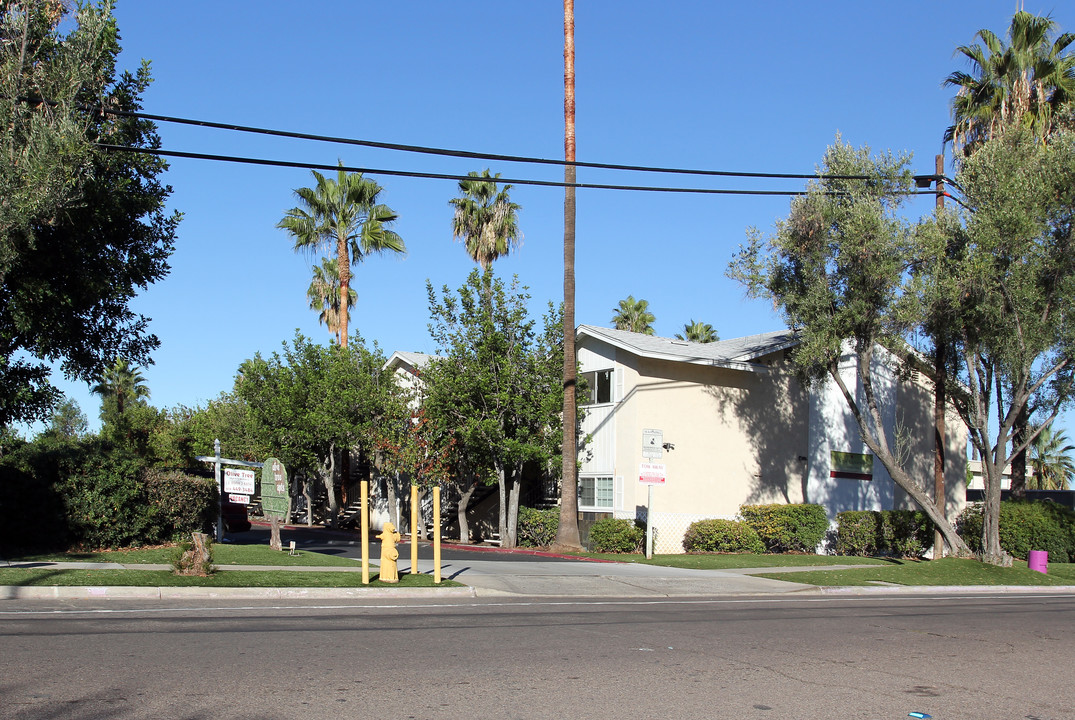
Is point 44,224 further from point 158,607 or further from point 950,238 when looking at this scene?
point 950,238

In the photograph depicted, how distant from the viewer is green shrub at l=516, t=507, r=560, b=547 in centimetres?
2597

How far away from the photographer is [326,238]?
3419 cm

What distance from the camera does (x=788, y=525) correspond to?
Result: 26453 mm

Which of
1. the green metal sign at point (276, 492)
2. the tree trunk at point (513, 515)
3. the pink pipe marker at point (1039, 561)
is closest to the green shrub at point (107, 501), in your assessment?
the green metal sign at point (276, 492)

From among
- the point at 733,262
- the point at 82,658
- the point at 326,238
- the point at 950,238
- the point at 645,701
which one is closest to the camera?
the point at 645,701

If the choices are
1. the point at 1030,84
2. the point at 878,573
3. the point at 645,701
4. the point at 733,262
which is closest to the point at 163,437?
the point at 733,262

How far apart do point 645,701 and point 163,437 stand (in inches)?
1758

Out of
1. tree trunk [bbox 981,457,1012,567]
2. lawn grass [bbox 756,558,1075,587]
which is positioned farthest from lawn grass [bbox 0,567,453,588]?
tree trunk [bbox 981,457,1012,567]

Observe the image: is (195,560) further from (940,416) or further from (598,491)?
(940,416)

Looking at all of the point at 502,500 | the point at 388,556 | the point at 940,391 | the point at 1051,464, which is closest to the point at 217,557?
the point at 388,556

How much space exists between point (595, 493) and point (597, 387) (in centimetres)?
318

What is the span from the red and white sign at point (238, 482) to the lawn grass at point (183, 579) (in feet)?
15.7

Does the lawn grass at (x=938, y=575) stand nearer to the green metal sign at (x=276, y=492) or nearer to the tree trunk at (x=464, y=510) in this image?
the green metal sign at (x=276, y=492)

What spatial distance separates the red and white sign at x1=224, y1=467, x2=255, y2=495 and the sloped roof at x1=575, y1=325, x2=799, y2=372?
1113cm
